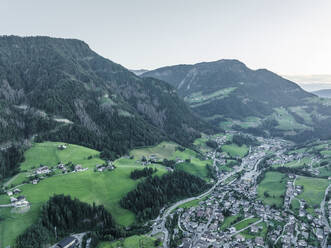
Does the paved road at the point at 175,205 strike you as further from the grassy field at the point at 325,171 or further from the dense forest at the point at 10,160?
the dense forest at the point at 10,160

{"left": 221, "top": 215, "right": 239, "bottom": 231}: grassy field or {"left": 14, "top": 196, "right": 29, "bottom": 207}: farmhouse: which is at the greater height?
{"left": 14, "top": 196, "right": 29, "bottom": 207}: farmhouse

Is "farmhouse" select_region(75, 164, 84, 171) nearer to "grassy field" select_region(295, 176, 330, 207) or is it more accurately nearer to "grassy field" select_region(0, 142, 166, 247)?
"grassy field" select_region(0, 142, 166, 247)

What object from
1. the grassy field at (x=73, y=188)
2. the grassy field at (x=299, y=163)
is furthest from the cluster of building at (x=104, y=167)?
the grassy field at (x=299, y=163)

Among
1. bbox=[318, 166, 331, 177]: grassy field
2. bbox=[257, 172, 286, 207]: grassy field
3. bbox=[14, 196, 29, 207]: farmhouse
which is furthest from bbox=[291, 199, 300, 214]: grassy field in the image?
bbox=[14, 196, 29, 207]: farmhouse

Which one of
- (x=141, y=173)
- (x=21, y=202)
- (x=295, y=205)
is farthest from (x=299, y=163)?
(x=21, y=202)

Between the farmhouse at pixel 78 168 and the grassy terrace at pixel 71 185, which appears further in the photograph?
the farmhouse at pixel 78 168

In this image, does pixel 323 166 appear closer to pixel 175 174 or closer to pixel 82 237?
pixel 175 174

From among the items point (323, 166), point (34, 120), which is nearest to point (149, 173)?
point (34, 120)
